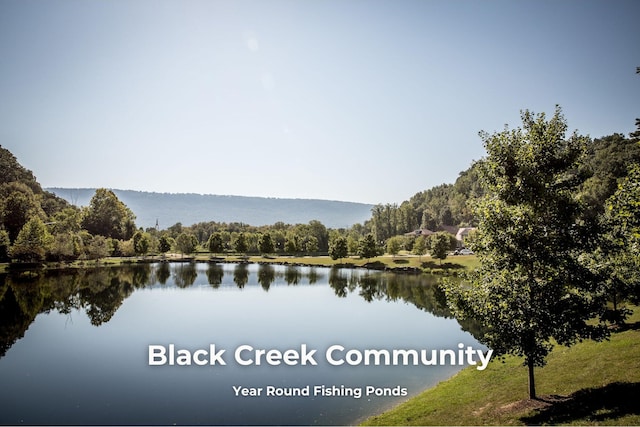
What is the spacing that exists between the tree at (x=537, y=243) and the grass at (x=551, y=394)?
6.42 ft

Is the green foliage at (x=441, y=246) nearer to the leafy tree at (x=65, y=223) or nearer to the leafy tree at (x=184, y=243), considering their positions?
the leafy tree at (x=184, y=243)

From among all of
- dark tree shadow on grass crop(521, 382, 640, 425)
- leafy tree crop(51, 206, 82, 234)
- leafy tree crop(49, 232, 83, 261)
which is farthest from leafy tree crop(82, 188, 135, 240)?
dark tree shadow on grass crop(521, 382, 640, 425)

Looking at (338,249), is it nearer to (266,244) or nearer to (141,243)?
(266,244)

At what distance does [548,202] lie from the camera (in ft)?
46.1

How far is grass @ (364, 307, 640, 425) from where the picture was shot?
43.5 ft

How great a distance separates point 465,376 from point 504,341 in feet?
32.0

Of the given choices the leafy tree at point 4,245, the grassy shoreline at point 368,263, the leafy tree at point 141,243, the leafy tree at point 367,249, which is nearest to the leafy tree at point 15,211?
the leafy tree at point 4,245

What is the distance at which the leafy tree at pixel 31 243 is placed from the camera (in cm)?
8044

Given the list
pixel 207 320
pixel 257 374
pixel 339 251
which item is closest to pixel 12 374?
pixel 257 374

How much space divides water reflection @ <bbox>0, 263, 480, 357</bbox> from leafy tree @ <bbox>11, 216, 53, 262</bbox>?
7.59 m

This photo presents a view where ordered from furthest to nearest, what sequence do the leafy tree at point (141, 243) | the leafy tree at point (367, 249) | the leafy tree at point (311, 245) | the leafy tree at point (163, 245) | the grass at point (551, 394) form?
1. the leafy tree at point (163, 245)
2. the leafy tree at point (311, 245)
3. the leafy tree at point (141, 243)
4. the leafy tree at point (367, 249)
5. the grass at point (551, 394)

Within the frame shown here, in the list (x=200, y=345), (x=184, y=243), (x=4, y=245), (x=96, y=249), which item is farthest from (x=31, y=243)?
(x=200, y=345)

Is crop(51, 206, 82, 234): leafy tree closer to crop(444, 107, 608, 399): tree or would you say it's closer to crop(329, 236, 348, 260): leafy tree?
crop(329, 236, 348, 260): leafy tree

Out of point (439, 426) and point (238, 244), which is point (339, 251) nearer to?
point (238, 244)
